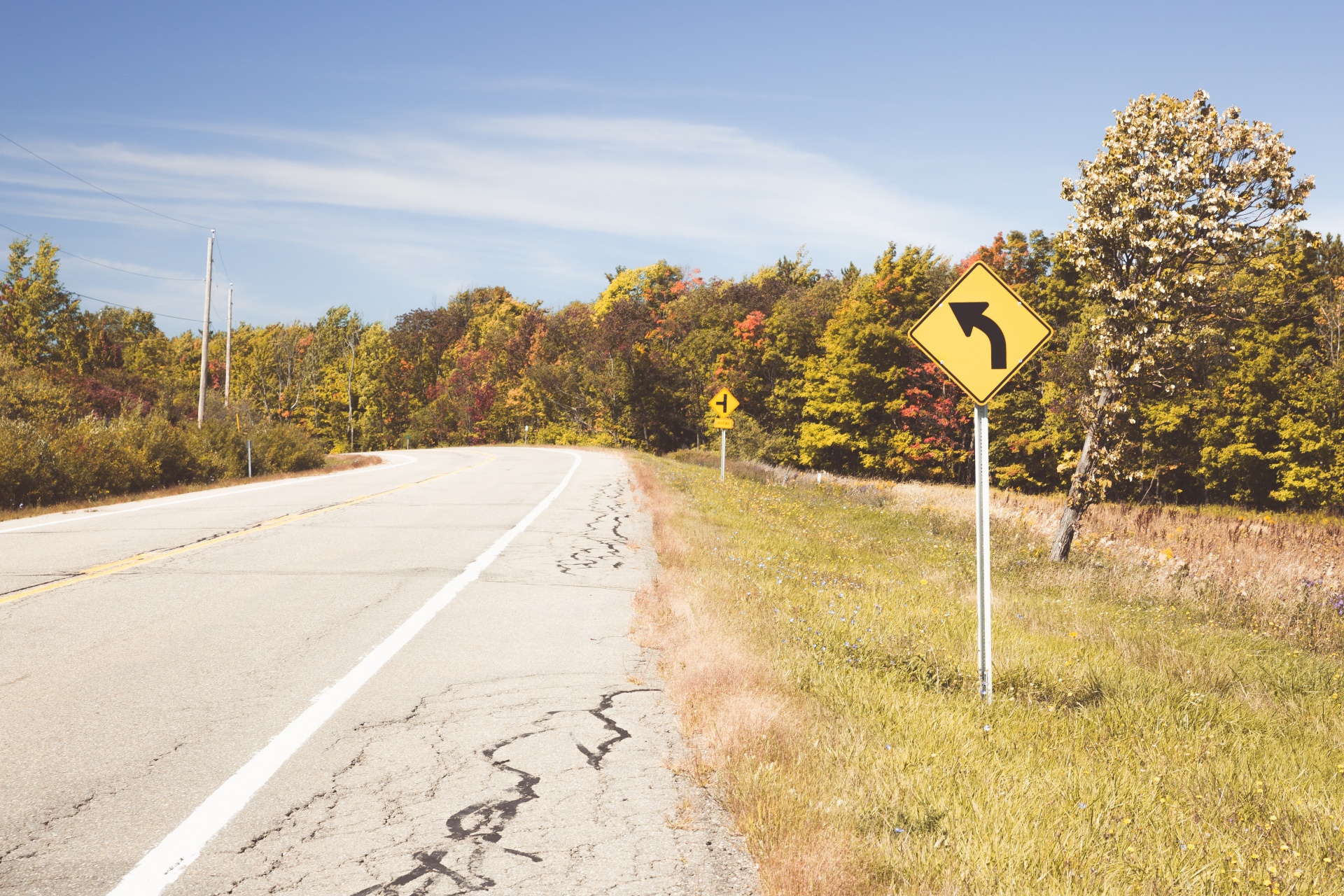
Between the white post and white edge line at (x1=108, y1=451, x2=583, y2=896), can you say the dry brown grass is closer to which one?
the white post

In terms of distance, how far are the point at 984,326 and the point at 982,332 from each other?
5 cm

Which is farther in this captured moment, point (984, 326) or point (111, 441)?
point (111, 441)

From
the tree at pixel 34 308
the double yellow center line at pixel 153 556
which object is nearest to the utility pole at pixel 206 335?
the double yellow center line at pixel 153 556

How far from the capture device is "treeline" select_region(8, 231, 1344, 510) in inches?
1225

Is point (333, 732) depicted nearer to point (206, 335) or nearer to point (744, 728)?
point (744, 728)

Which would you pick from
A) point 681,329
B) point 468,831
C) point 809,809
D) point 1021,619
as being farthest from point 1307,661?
point 681,329

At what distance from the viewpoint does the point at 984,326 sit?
18.1 ft

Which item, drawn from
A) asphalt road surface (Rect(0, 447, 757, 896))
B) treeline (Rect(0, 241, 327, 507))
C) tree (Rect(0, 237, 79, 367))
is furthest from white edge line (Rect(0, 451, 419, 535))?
tree (Rect(0, 237, 79, 367))

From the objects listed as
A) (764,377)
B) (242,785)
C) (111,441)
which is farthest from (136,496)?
(764,377)

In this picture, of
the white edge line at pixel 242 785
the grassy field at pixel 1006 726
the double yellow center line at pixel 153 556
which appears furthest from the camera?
the double yellow center line at pixel 153 556

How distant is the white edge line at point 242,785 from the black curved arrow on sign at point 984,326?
471cm

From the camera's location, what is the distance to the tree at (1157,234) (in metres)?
13.7

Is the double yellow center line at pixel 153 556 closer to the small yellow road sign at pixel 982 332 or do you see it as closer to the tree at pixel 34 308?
the small yellow road sign at pixel 982 332

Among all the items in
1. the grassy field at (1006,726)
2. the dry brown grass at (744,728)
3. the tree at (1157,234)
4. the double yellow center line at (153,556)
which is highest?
the tree at (1157,234)
